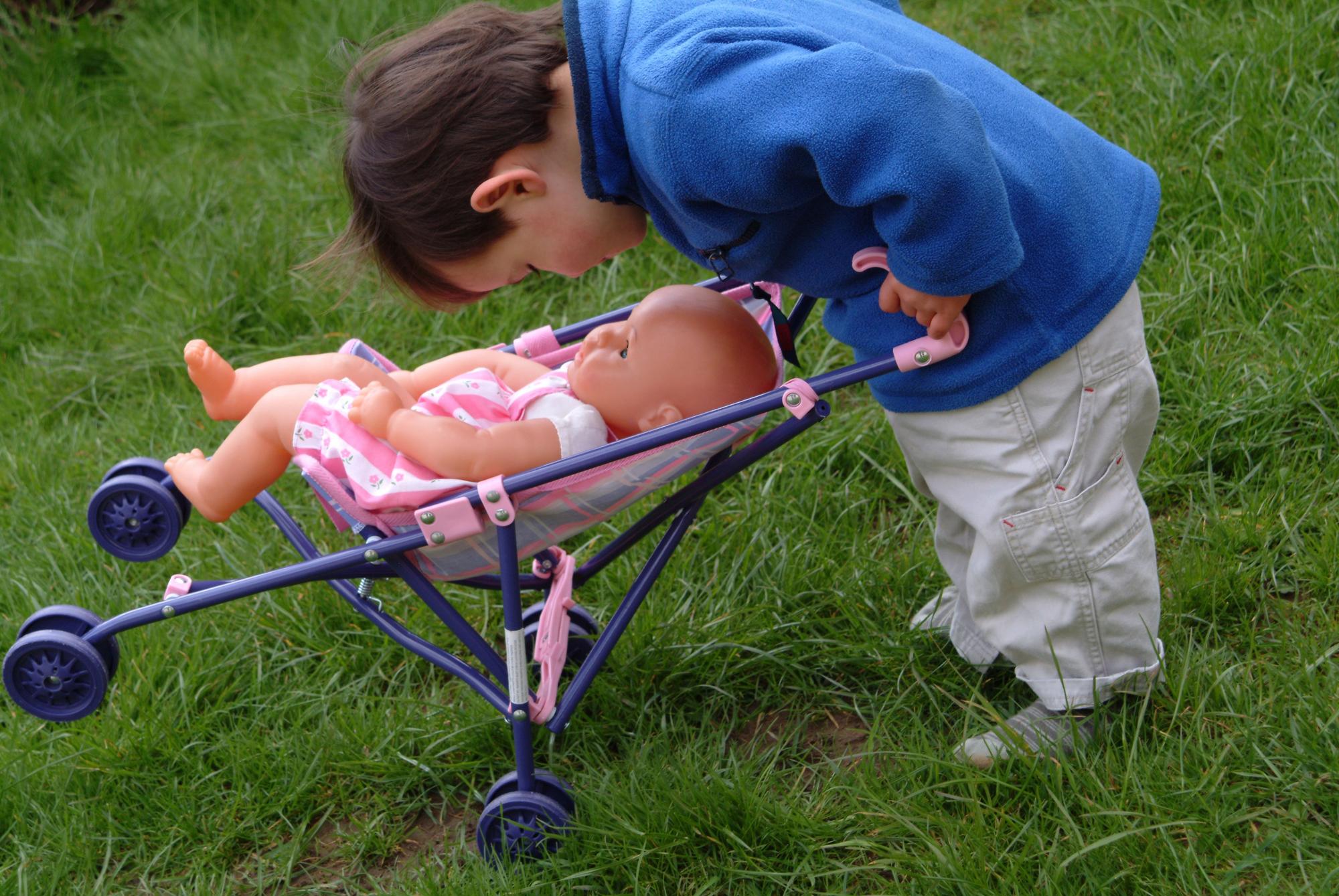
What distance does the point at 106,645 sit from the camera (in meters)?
2.36

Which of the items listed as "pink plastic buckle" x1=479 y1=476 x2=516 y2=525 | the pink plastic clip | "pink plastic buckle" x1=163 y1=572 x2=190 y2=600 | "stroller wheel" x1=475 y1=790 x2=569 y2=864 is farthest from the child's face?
"stroller wheel" x1=475 y1=790 x2=569 y2=864

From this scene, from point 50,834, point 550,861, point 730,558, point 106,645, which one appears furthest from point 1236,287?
point 50,834

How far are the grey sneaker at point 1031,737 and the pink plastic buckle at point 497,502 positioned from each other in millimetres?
901

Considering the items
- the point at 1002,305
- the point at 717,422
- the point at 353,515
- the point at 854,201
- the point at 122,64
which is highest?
the point at 854,201

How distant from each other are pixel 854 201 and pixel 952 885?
1.11m

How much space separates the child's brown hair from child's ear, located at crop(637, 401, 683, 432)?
39 cm

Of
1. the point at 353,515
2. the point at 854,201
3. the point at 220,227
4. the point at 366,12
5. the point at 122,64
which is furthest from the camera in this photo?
the point at 122,64

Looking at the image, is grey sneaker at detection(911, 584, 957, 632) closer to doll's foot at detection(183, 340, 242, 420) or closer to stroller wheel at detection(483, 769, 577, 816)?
stroller wheel at detection(483, 769, 577, 816)

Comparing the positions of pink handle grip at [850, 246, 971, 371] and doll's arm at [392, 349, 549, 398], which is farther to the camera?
doll's arm at [392, 349, 549, 398]

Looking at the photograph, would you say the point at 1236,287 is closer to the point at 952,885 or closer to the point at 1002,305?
the point at 1002,305

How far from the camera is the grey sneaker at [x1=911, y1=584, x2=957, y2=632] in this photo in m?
2.61

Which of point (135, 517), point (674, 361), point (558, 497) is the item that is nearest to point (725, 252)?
point (674, 361)

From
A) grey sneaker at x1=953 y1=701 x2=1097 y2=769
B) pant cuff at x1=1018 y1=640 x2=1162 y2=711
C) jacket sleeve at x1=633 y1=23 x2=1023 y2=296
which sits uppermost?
jacket sleeve at x1=633 y1=23 x2=1023 y2=296

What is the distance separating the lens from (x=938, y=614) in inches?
104
